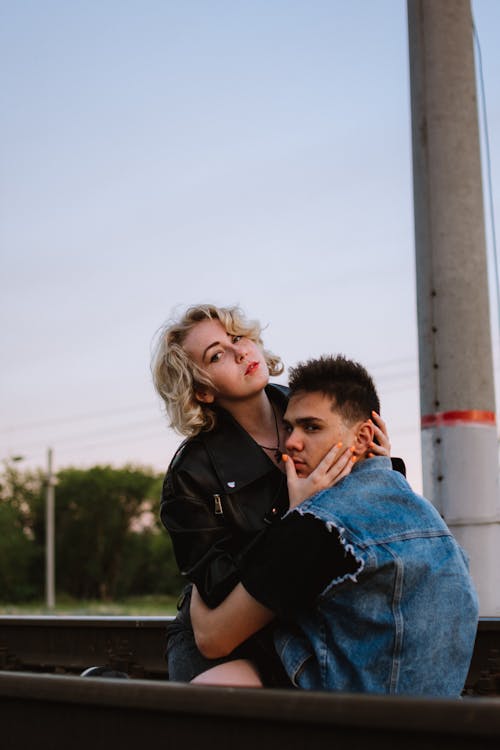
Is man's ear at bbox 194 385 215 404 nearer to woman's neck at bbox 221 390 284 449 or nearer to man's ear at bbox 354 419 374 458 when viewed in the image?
woman's neck at bbox 221 390 284 449

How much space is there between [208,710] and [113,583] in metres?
66.6

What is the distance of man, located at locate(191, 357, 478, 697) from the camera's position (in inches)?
96.0

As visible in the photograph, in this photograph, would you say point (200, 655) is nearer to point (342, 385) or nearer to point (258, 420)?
point (258, 420)

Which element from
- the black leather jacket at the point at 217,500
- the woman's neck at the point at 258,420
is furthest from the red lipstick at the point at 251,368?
the black leather jacket at the point at 217,500

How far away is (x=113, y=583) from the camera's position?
66188 millimetres

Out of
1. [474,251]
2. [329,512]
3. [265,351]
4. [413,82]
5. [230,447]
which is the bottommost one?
[329,512]

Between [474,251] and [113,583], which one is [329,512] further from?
[113,583]

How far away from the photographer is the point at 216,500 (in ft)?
10.4

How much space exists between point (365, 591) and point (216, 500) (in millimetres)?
846

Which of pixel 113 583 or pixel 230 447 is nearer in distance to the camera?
pixel 230 447

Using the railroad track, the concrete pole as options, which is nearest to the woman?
the railroad track

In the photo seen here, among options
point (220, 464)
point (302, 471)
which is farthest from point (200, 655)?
point (302, 471)

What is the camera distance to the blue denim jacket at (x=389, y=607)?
Answer: 96.0 inches

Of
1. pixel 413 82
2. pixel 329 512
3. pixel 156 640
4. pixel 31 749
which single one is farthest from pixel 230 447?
pixel 413 82
